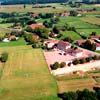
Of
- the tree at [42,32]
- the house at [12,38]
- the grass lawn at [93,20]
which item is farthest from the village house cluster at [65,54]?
the grass lawn at [93,20]

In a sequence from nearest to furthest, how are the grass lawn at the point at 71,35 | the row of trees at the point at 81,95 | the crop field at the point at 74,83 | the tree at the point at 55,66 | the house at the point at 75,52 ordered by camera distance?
the row of trees at the point at 81,95, the crop field at the point at 74,83, the tree at the point at 55,66, the house at the point at 75,52, the grass lawn at the point at 71,35

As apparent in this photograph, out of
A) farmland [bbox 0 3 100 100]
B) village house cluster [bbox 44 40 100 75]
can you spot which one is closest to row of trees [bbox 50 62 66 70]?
village house cluster [bbox 44 40 100 75]

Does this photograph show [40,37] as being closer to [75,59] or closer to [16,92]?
[75,59]

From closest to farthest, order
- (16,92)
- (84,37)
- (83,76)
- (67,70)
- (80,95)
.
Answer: (80,95) < (16,92) < (83,76) < (67,70) < (84,37)

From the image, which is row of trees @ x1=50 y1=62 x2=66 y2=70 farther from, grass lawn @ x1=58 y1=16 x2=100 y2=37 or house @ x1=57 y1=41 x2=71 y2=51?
grass lawn @ x1=58 y1=16 x2=100 y2=37

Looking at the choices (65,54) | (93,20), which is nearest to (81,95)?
(65,54)

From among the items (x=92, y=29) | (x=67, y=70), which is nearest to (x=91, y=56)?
(x=67, y=70)

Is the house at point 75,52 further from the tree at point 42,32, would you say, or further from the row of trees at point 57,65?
the tree at point 42,32
